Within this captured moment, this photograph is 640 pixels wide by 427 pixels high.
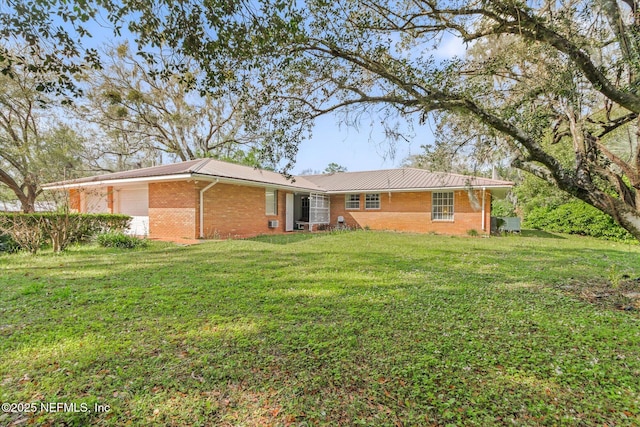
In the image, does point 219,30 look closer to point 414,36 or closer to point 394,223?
point 414,36

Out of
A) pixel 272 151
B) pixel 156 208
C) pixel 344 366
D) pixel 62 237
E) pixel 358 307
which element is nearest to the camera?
pixel 344 366

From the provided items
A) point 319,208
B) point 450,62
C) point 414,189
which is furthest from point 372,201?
point 450,62

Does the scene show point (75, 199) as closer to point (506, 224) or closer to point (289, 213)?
point (289, 213)

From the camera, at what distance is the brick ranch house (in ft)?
40.6

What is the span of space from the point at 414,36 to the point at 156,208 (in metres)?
12.3

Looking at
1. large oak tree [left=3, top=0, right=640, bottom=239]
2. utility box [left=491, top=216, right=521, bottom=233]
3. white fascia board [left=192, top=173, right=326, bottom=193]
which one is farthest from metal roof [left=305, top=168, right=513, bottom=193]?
large oak tree [left=3, top=0, right=640, bottom=239]

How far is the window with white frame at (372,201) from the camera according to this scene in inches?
743

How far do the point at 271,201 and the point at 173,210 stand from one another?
522 centimetres

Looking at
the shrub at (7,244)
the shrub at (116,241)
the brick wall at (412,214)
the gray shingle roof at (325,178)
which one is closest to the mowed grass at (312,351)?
the shrub at (116,241)

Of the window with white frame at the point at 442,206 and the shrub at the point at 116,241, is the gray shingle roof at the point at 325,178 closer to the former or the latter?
the window with white frame at the point at 442,206

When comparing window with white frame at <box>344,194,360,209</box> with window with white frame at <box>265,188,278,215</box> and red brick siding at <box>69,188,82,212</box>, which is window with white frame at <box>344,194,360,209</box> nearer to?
window with white frame at <box>265,188,278,215</box>

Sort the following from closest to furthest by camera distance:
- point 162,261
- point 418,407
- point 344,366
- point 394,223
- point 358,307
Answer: point 418,407 < point 344,366 < point 358,307 < point 162,261 < point 394,223

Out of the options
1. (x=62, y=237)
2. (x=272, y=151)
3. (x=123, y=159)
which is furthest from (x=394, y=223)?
(x=123, y=159)

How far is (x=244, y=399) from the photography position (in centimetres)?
233
